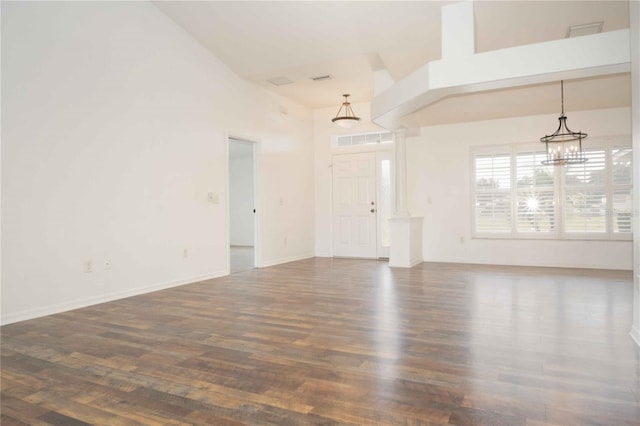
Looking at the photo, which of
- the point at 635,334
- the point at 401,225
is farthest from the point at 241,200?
the point at 635,334

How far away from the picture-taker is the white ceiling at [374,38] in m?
4.32

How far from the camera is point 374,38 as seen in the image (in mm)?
5156

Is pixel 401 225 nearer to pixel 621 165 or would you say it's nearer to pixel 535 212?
pixel 535 212

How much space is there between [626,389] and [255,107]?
6113 mm

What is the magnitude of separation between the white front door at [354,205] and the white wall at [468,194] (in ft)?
2.69

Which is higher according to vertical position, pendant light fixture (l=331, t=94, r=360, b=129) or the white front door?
pendant light fixture (l=331, t=94, r=360, b=129)

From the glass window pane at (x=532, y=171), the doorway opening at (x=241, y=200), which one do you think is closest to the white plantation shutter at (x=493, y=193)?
the glass window pane at (x=532, y=171)

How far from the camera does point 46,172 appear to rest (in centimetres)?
389

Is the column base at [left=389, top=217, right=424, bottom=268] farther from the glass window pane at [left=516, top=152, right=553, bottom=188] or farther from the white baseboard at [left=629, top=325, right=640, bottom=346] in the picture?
the white baseboard at [left=629, top=325, right=640, bottom=346]

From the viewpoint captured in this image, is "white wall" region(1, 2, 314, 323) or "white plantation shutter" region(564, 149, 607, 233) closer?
"white wall" region(1, 2, 314, 323)

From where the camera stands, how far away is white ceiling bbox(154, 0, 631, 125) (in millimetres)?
4324

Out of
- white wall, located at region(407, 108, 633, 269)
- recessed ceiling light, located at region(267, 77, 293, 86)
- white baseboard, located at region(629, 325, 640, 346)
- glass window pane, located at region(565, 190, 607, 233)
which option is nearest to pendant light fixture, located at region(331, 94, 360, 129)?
recessed ceiling light, located at region(267, 77, 293, 86)

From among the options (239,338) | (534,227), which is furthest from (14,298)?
(534,227)

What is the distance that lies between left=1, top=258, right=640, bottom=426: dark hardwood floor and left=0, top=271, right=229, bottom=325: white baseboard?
0.17 m
